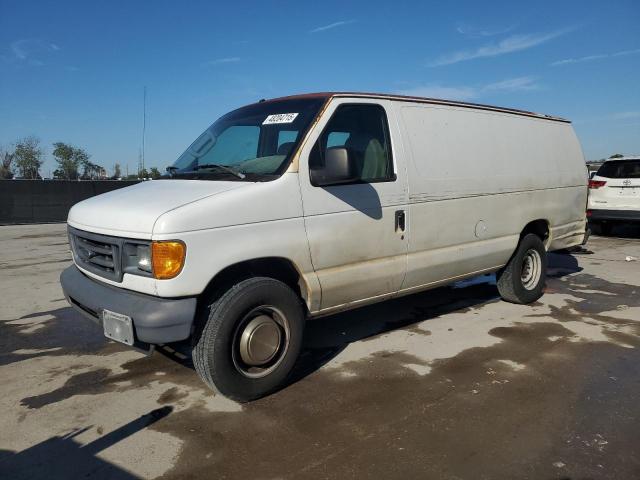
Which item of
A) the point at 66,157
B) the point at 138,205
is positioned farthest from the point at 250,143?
the point at 66,157

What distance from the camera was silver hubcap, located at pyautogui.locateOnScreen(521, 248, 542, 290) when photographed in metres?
5.96

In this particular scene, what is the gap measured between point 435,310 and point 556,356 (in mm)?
1636

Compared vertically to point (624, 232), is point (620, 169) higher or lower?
higher

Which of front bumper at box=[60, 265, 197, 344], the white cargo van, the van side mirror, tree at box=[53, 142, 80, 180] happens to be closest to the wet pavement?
the white cargo van

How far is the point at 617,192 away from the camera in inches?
428

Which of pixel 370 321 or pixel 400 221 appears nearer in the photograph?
pixel 400 221

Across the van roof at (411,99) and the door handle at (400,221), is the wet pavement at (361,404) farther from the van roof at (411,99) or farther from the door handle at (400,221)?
the van roof at (411,99)

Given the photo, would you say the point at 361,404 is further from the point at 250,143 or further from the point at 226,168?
the point at 250,143

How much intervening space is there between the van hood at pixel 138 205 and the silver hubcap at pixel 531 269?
4010 mm

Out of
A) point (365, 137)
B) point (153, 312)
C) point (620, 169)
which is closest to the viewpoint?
point (153, 312)

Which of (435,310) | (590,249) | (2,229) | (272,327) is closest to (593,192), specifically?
(590,249)

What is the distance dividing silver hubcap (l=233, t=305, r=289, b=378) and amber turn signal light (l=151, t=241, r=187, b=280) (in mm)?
623

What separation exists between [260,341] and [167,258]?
35.8 inches

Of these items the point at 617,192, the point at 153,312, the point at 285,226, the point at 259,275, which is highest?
the point at 617,192
